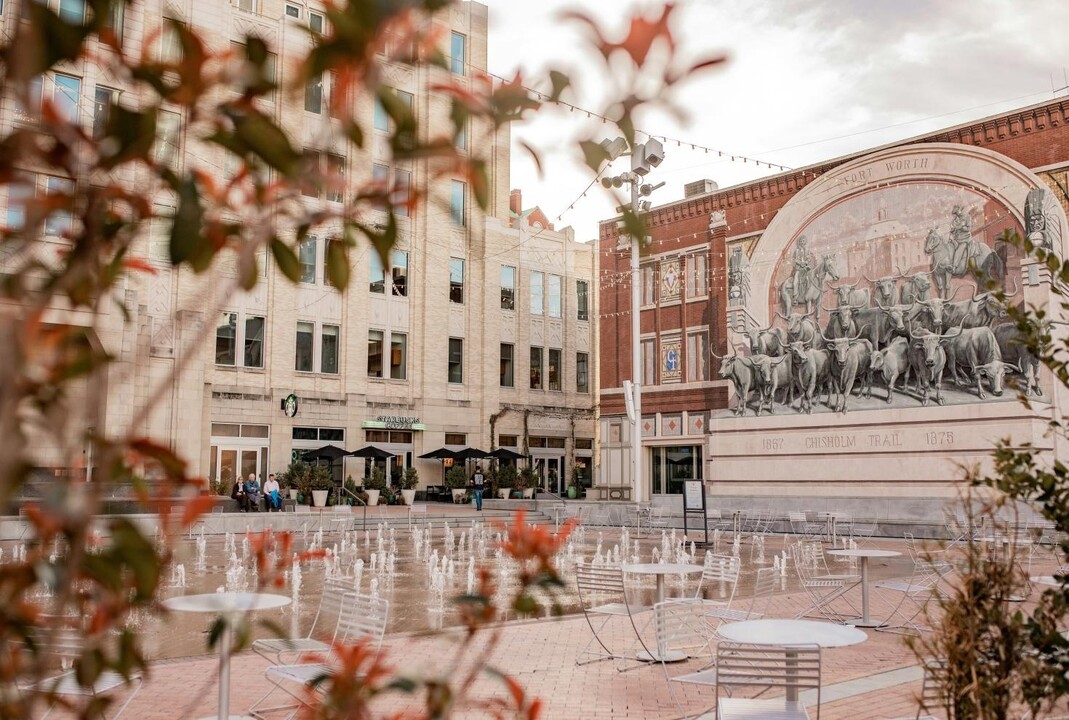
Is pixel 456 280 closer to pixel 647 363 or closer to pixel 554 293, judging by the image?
pixel 554 293

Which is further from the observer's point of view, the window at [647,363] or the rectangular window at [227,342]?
the window at [647,363]

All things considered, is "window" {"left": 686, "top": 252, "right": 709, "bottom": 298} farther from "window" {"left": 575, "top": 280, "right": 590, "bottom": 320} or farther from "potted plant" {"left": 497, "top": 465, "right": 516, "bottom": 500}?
"window" {"left": 575, "top": 280, "right": 590, "bottom": 320}

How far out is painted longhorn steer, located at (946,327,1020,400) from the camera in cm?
2641

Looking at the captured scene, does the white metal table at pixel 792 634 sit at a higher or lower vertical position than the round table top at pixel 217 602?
lower

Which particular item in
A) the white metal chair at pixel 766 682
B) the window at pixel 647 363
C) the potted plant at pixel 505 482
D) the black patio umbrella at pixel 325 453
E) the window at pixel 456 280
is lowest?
the white metal chair at pixel 766 682

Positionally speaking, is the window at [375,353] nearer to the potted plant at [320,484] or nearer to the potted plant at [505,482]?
the potted plant at [320,484]

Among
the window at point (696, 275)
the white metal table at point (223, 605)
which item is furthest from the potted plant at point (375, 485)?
the white metal table at point (223, 605)

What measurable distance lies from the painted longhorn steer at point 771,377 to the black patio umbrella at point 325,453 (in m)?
14.9

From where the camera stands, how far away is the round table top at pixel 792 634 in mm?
5785

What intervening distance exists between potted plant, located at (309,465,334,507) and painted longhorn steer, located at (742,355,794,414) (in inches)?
607

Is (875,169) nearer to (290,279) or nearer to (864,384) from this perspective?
(864,384)

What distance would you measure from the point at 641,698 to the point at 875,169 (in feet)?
86.3

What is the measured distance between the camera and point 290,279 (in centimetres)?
158

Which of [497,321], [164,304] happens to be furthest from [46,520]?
[497,321]
